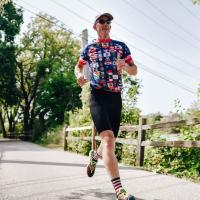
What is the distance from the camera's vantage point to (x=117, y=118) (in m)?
4.38

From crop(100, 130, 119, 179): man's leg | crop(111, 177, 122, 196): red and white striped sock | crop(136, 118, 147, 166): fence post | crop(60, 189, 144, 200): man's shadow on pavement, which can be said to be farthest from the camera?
crop(136, 118, 147, 166): fence post

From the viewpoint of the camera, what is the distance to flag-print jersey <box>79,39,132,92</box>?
4340 mm

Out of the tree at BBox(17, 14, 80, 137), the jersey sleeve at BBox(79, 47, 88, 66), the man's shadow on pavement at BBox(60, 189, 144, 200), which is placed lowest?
the man's shadow on pavement at BBox(60, 189, 144, 200)

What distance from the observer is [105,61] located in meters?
4.42

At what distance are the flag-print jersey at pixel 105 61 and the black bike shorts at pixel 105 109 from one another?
7 cm

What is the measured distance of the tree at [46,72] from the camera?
40000mm

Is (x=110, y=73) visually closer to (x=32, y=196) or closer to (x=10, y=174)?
(x=32, y=196)

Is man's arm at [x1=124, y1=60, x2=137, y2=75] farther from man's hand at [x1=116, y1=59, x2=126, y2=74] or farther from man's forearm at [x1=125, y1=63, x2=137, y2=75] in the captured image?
man's hand at [x1=116, y1=59, x2=126, y2=74]

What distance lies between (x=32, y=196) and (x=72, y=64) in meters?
38.9

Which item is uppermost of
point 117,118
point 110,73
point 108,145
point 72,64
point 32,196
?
point 72,64

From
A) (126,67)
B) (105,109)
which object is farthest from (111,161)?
(126,67)

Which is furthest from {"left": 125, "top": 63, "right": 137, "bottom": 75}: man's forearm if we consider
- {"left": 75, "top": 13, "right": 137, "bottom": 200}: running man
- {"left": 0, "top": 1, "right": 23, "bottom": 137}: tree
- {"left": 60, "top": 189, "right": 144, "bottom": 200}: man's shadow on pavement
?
{"left": 0, "top": 1, "right": 23, "bottom": 137}: tree

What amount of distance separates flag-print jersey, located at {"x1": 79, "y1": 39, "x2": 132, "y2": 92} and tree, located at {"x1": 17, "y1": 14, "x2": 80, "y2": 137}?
115 ft

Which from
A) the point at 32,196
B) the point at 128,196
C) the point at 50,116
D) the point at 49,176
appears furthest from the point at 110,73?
the point at 50,116
